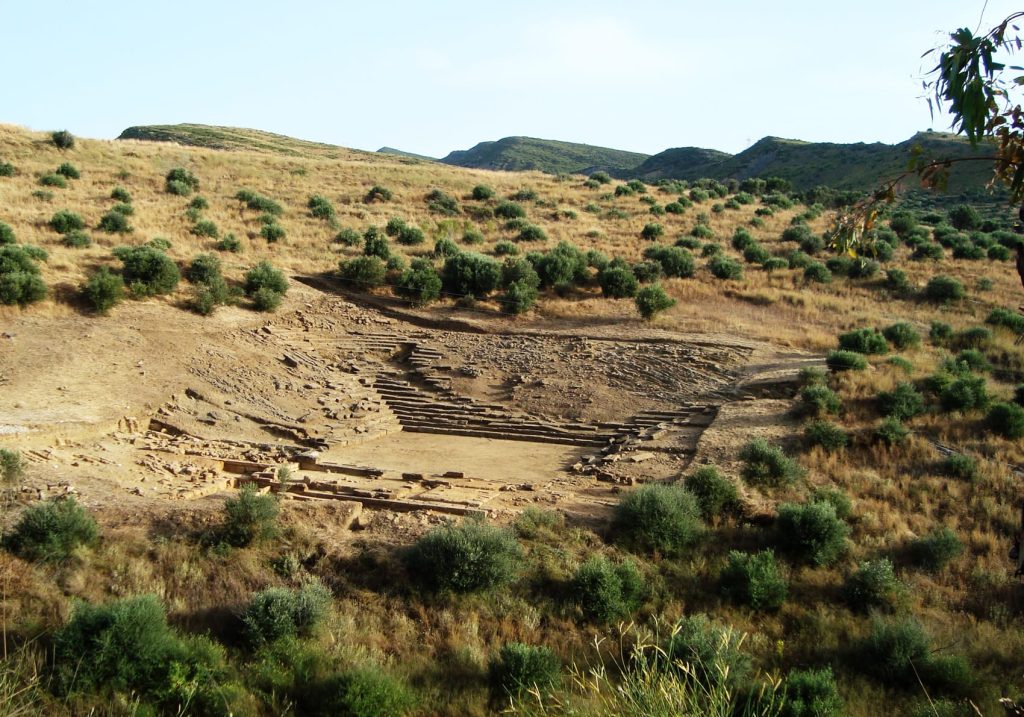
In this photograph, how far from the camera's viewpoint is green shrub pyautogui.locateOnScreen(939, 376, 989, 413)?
1305 cm

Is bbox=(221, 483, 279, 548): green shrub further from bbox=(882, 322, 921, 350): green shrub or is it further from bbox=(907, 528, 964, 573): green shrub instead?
bbox=(882, 322, 921, 350): green shrub

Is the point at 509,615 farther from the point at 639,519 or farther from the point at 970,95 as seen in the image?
the point at 970,95

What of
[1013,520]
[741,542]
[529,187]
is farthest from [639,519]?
[529,187]

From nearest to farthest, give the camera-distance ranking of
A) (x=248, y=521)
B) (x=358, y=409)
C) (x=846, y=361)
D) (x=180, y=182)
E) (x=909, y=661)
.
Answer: (x=909, y=661)
(x=248, y=521)
(x=846, y=361)
(x=358, y=409)
(x=180, y=182)

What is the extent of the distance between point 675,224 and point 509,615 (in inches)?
1080

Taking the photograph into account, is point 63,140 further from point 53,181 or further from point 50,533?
point 50,533

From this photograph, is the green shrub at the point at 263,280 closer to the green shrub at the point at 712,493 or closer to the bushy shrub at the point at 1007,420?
the green shrub at the point at 712,493

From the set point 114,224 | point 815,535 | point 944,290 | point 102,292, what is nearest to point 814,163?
point 944,290

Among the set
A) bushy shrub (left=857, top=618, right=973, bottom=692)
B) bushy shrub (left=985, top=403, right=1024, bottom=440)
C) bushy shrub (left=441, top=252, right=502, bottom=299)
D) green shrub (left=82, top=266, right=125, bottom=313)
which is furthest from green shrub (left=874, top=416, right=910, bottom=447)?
green shrub (left=82, top=266, right=125, bottom=313)

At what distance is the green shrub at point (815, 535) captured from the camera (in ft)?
29.2

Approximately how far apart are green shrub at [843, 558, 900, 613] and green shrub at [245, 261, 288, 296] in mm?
15904

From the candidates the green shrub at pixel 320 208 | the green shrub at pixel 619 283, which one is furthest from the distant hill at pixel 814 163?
the green shrub at pixel 320 208

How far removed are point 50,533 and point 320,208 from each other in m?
22.8

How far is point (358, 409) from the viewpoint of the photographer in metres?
16.3
